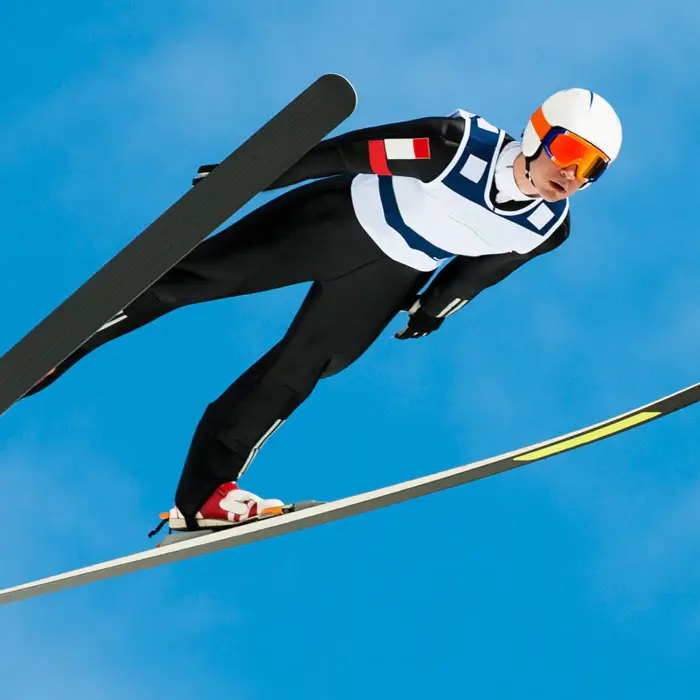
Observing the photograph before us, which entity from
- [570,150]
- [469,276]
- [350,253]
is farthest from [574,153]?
[350,253]

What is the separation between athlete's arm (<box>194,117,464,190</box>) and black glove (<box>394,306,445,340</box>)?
2.73ft

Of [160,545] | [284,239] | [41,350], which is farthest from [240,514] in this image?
[41,350]

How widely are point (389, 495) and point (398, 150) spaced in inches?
49.2

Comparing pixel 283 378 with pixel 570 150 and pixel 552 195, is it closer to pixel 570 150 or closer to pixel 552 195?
pixel 552 195

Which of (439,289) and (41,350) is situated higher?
(439,289)

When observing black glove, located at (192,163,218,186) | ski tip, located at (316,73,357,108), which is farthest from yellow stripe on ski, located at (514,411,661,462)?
ski tip, located at (316,73,357,108)

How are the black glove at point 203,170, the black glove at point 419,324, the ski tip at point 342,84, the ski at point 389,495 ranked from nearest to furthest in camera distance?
1. the ski tip at point 342,84
2. the black glove at point 203,170
3. the ski at point 389,495
4. the black glove at point 419,324

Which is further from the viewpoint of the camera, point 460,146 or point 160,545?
point 160,545

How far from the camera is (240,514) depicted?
5359 mm

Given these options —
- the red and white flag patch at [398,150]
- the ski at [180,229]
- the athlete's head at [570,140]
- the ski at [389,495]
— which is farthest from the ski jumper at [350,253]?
the ski at [180,229]

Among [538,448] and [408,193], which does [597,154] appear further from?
[538,448]

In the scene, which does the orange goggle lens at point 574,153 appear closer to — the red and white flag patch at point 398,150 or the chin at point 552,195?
the chin at point 552,195

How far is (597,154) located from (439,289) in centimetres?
99

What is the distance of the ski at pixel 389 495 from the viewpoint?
510cm
